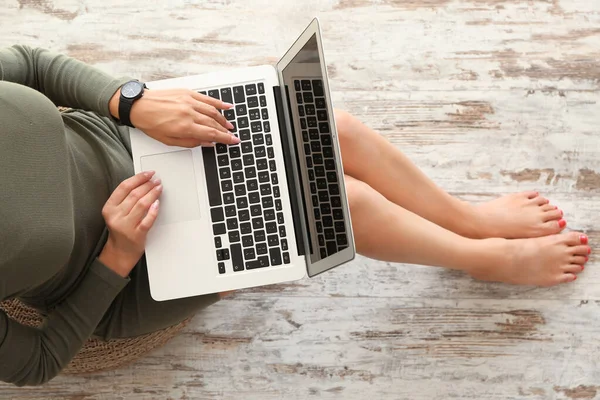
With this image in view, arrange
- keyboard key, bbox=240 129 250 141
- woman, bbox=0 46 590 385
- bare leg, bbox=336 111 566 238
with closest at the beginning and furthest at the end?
woman, bbox=0 46 590 385
keyboard key, bbox=240 129 250 141
bare leg, bbox=336 111 566 238

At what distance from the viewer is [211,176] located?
1135 mm

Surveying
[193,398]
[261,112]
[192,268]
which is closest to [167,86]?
[261,112]

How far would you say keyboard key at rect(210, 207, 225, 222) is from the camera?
1128 mm

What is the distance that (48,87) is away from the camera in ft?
3.72

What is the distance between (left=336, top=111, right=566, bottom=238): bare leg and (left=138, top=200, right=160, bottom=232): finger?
0.42m

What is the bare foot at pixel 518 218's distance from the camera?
4.81ft

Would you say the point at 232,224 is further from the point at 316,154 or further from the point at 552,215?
the point at 552,215

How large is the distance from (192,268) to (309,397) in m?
0.58

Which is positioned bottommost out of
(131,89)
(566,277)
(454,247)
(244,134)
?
(566,277)

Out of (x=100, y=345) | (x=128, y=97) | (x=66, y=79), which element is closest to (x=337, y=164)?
(x=128, y=97)

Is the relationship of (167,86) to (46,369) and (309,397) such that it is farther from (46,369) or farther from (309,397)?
(309,397)

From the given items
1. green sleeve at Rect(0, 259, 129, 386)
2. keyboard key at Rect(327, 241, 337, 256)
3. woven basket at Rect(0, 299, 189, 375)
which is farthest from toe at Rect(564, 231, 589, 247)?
green sleeve at Rect(0, 259, 129, 386)

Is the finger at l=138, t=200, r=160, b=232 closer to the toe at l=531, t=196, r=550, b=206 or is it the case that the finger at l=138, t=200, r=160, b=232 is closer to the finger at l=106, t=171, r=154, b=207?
the finger at l=106, t=171, r=154, b=207

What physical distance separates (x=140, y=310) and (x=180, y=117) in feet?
1.20
